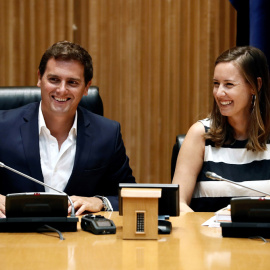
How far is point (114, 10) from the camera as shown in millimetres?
3441

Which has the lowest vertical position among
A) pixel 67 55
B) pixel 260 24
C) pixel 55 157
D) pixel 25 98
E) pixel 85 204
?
pixel 85 204

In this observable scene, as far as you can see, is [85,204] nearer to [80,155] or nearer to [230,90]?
[80,155]

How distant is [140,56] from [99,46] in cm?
28

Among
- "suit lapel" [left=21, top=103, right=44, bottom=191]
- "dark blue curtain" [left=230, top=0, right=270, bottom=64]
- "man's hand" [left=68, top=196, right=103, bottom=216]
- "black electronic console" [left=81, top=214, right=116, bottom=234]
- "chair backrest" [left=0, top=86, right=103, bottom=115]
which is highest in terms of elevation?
"dark blue curtain" [left=230, top=0, right=270, bottom=64]

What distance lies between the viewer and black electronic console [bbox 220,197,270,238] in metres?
1.66

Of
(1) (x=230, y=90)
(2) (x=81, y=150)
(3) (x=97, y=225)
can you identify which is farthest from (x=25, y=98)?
(3) (x=97, y=225)

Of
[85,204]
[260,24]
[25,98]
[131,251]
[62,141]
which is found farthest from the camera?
[260,24]

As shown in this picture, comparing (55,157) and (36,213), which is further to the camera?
(55,157)

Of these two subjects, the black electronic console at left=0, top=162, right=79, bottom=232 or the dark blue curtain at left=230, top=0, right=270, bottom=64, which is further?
the dark blue curtain at left=230, top=0, right=270, bottom=64

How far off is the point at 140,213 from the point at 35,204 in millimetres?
346

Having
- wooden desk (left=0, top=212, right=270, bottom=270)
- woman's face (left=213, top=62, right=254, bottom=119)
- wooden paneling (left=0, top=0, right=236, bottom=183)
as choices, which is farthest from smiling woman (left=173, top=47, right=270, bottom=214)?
wooden paneling (left=0, top=0, right=236, bottom=183)

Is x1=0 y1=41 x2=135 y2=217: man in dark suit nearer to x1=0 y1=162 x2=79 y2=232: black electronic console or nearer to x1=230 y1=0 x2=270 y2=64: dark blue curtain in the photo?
x1=0 y1=162 x2=79 y2=232: black electronic console

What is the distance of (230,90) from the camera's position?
96.7 inches

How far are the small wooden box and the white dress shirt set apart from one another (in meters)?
0.79
